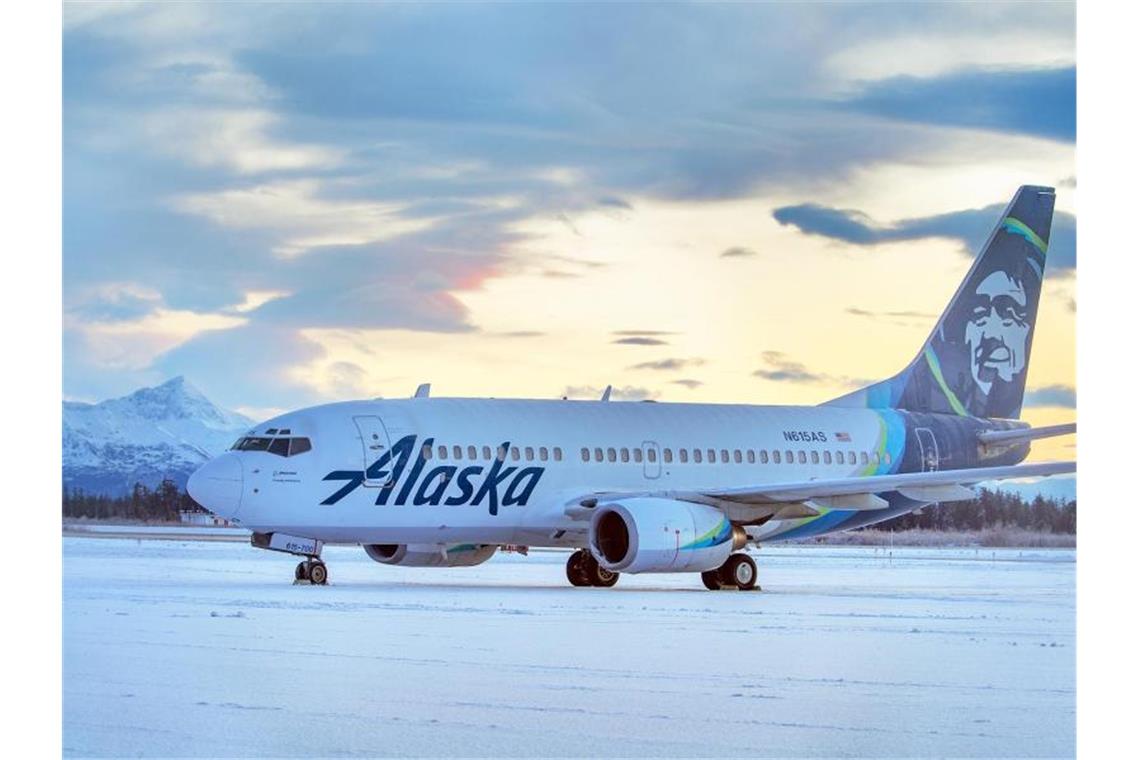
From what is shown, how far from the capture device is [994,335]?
120 feet

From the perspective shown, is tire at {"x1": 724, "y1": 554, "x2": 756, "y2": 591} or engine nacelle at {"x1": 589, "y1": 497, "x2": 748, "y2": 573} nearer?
engine nacelle at {"x1": 589, "y1": 497, "x2": 748, "y2": 573}

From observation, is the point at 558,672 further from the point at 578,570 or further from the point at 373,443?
the point at 578,570

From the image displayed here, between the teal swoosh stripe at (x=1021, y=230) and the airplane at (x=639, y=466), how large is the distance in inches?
1.6

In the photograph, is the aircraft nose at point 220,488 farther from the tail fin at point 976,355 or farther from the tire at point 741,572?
the tail fin at point 976,355

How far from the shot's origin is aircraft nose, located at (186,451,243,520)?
28047mm

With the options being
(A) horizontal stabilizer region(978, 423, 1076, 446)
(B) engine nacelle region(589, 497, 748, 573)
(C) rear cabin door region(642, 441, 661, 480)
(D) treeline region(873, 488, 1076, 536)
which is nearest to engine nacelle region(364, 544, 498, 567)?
(C) rear cabin door region(642, 441, 661, 480)

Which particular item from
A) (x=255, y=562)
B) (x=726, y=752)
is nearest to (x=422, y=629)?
(x=726, y=752)

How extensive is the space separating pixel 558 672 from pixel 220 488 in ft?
46.8

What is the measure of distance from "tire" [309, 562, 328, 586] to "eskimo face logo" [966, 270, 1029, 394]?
566 inches

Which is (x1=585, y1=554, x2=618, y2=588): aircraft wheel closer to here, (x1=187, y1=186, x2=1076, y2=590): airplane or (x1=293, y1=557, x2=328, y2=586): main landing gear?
(x1=187, y1=186, x2=1076, y2=590): airplane

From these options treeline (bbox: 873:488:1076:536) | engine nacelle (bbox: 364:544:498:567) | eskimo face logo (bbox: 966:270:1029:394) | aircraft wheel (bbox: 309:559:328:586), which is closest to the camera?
aircraft wheel (bbox: 309:559:328:586)

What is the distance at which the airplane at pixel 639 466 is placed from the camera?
28438 mm

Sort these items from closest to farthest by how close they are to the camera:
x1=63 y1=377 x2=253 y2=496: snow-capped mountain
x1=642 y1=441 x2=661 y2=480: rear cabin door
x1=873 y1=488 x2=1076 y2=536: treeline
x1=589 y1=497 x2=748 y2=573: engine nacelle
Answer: x1=589 y1=497 x2=748 y2=573: engine nacelle < x1=642 y1=441 x2=661 y2=480: rear cabin door < x1=873 y1=488 x2=1076 y2=536: treeline < x1=63 y1=377 x2=253 y2=496: snow-capped mountain

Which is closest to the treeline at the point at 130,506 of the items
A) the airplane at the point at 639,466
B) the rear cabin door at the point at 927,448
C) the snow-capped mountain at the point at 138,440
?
the snow-capped mountain at the point at 138,440
